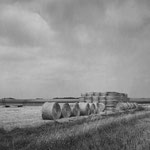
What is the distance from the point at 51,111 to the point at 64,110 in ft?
5.55

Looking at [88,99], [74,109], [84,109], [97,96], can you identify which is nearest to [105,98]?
[97,96]

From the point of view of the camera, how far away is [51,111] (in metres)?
12.7

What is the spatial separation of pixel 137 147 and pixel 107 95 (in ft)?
53.9

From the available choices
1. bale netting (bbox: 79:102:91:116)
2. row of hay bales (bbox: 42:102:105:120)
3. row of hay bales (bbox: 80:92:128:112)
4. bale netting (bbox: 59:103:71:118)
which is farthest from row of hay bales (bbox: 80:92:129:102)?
bale netting (bbox: 59:103:71:118)

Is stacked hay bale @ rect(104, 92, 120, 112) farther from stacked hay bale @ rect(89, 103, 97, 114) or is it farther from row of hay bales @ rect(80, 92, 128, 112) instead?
stacked hay bale @ rect(89, 103, 97, 114)

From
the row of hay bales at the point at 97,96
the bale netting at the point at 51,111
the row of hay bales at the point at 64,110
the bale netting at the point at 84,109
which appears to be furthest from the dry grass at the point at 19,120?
the row of hay bales at the point at 97,96

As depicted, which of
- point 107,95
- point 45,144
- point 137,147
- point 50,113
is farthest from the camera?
point 107,95

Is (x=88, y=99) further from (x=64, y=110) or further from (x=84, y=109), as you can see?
(x=64, y=110)

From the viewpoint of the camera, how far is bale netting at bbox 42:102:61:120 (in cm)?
1263

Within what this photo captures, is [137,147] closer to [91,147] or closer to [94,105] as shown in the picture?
[91,147]

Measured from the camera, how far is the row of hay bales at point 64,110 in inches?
499

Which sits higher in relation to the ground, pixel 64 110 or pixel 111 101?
pixel 111 101

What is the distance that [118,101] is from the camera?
22.2m

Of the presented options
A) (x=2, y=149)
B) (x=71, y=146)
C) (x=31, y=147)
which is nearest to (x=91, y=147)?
(x=71, y=146)
